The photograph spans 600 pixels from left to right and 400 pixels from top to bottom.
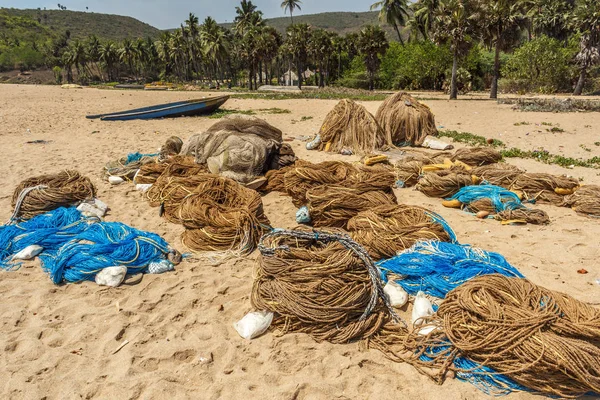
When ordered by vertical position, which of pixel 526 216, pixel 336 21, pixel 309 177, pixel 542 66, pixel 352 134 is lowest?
pixel 526 216

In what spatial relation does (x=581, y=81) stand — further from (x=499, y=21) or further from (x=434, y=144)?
(x=434, y=144)

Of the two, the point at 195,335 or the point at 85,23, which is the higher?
the point at 85,23

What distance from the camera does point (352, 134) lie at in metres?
9.38

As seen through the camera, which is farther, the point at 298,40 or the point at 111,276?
the point at 298,40

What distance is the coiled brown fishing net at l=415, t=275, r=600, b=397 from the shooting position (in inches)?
95.6

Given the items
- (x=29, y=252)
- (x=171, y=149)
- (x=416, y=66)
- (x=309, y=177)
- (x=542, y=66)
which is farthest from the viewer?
(x=416, y=66)

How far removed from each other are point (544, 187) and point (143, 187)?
6764 mm

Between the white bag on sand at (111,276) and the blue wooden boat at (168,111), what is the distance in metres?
11.7

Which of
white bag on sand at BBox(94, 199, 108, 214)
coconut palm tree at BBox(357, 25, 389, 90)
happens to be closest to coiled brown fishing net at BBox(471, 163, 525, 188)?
white bag on sand at BBox(94, 199, 108, 214)

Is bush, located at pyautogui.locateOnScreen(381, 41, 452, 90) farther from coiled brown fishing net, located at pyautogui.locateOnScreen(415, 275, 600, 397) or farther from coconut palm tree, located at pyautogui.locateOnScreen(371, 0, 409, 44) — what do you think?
coiled brown fishing net, located at pyautogui.locateOnScreen(415, 275, 600, 397)

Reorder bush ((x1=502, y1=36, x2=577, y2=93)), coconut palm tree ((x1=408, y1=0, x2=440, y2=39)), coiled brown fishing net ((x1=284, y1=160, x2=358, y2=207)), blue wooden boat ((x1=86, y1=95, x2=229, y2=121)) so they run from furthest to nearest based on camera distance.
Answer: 1. coconut palm tree ((x1=408, y1=0, x2=440, y2=39))
2. bush ((x1=502, y1=36, x2=577, y2=93))
3. blue wooden boat ((x1=86, y1=95, x2=229, y2=121))
4. coiled brown fishing net ((x1=284, y1=160, x2=358, y2=207))

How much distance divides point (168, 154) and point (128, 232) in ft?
12.1

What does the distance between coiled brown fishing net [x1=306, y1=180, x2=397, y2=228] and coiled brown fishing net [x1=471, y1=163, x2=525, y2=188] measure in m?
2.39

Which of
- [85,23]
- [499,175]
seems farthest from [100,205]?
[85,23]
